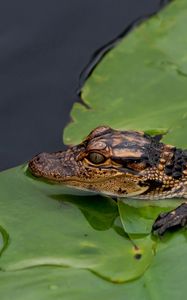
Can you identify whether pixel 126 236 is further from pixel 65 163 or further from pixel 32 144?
pixel 32 144

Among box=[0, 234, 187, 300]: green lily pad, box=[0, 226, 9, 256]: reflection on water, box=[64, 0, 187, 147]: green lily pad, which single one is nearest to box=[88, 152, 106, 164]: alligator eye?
box=[64, 0, 187, 147]: green lily pad

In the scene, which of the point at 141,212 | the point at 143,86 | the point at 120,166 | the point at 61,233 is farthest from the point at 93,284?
the point at 143,86

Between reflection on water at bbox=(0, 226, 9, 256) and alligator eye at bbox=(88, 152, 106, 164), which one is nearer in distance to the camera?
reflection on water at bbox=(0, 226, 9, 256)

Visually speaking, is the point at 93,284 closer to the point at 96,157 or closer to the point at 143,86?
the point at 96,157

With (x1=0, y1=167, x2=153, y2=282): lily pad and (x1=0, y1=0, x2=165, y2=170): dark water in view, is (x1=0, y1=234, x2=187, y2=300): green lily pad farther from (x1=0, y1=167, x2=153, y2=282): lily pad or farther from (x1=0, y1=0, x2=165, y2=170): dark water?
(x1=0, y1=0, x2=165, y2=170): dark water

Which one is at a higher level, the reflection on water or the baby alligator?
the reflection on water

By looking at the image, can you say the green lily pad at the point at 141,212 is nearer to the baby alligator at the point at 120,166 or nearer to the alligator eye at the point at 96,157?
the baby alligator at the point at 120,166

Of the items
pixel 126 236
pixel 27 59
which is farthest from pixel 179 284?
pixel 27 59
